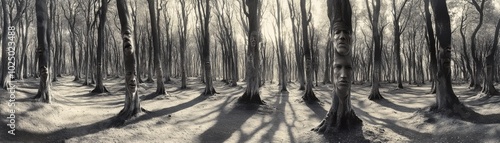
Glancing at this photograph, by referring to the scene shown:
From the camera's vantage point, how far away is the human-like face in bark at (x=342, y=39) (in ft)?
28.6

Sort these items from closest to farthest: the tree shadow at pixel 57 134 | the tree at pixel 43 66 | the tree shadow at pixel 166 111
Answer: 1. the tree shadow at pixel 57 134
2. the tree shadow at pixel 166 111
3. the tree at pixel 43 66

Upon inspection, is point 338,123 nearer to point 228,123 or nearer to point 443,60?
point 228,123

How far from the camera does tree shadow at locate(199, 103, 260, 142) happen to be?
9094 mm

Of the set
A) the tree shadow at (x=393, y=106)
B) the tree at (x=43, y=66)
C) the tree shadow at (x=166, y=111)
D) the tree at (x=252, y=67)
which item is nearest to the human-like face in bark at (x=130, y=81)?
the tree shadow at (x=166, y=111)

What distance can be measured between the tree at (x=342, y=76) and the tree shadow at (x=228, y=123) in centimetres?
284

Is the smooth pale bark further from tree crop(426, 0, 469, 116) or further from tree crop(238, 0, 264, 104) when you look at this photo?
tree crop(238, 0, 264, 104)

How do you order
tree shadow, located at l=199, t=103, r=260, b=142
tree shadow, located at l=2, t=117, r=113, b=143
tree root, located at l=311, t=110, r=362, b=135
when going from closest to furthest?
tree shadow, located at l=2, t=117, r=113, b=143 → tree root, located at l=311, t=110, r=362, b=135 → tree shadow, located at l=199, t=103, r=260, b=142

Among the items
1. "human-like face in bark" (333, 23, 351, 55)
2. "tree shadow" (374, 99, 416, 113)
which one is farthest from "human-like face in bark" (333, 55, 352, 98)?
"tree shadow" (374, 99, 416, 113)

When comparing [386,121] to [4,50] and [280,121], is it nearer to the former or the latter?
[280,121]

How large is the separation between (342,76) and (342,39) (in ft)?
3.46

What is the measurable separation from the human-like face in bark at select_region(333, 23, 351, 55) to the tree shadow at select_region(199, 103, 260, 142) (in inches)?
162

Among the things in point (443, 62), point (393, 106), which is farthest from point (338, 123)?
point (393, 106)

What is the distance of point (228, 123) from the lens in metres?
10.9

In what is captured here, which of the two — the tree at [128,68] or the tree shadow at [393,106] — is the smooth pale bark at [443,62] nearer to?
the tree shadow at [393,106]
